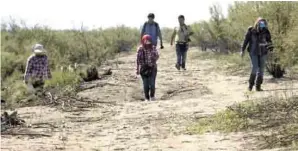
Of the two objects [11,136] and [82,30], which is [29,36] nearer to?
[82,30]

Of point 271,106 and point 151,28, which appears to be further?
point 151,28

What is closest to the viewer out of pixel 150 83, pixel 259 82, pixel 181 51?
pixel 259 82

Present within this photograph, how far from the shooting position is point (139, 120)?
11.9m

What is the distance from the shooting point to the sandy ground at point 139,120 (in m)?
9.57

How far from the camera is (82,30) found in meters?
30.6

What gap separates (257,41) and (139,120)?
3825 mm

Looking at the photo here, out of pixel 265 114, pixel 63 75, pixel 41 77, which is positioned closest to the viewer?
pixel 265 114

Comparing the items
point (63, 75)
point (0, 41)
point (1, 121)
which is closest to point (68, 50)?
point (0, 41)

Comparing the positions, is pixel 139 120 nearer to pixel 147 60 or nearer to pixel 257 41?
pixel 147 60

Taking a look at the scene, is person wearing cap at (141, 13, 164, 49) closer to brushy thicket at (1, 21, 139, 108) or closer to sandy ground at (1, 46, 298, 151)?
sandy ground at (1, 46, 298, 151)

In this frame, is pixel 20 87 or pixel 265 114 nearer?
pixel 265 114

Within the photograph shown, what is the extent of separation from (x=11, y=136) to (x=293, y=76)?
9.35 m

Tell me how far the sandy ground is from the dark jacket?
35.7 inches

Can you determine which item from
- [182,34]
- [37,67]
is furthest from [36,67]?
[182,34]
